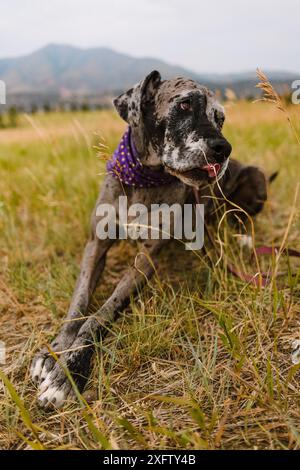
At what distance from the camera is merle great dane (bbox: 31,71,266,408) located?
2133mm

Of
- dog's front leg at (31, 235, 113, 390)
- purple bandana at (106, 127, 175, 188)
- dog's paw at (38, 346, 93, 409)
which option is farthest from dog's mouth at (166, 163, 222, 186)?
dog's paw at (38, 346, 93, 409)

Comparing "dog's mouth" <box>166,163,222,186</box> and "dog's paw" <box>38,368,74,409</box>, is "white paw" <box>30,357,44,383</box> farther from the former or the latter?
"dog's mouth" <box>166,163,222,186</box>

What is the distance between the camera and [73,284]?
2.90 meters

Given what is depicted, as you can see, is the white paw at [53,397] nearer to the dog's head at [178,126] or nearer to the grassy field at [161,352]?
the grassy field at [161,352]

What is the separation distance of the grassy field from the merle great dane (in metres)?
0.09

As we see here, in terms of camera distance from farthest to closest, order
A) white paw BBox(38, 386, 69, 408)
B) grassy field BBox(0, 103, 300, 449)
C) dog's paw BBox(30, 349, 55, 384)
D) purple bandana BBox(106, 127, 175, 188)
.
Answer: purple bandana BBox(106, 127, 175, 188) → dog's paw BBox(30, 349, 55, 384) → white paw BBox(38, 386, 69, 408) → grassy field BBox(0, 103, 300, 449)

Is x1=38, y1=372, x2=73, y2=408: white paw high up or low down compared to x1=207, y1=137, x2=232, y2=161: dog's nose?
down

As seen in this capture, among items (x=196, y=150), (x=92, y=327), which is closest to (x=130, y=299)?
(x=92, y=327)

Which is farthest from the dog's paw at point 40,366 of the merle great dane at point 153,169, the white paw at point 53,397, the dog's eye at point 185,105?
the dog's eye at point 185,105

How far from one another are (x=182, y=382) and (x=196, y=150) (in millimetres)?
1126

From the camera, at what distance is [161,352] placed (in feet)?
7.28

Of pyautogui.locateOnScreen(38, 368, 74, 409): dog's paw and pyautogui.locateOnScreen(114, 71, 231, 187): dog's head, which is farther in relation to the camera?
pyautogui.locateOnScreen(114, 71, 231, 187): dog's head

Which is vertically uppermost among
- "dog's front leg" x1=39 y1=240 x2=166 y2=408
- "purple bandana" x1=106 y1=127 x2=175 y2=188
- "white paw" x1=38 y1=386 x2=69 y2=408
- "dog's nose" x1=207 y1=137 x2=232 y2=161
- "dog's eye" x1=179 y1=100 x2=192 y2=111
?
"dog's eye" x1=179 y1=100 x2=192 y2=111

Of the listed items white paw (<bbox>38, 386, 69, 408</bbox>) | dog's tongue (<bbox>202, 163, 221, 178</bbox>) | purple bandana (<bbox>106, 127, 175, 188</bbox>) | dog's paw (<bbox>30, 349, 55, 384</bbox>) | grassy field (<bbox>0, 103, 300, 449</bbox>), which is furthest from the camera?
purple bandana (<bbox>106, 127, 175, 188</bbox>)
